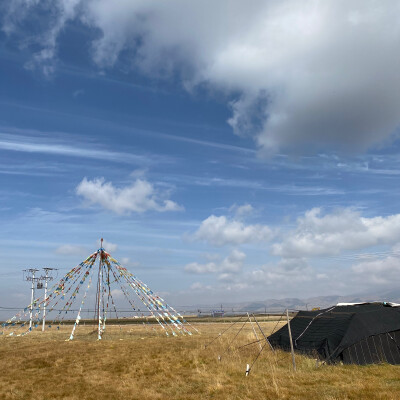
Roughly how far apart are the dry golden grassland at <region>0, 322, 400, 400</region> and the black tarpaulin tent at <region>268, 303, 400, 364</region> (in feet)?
3.20

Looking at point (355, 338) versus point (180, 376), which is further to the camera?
point (355, 338)

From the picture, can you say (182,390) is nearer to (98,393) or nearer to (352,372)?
(98,393)

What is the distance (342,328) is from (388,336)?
2.21m

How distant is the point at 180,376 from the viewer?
14680 millimetres

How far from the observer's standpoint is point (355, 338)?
651 inches

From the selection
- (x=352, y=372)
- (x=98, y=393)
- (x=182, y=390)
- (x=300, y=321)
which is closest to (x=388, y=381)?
(x=352, y=372)

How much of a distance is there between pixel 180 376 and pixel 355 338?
845 cm

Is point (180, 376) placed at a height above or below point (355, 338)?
below

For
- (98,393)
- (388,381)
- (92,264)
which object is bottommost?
(388,381)

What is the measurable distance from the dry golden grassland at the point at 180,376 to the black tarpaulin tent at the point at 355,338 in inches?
38.4

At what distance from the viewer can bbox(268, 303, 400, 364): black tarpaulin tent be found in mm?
16188

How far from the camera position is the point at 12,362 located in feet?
58.7

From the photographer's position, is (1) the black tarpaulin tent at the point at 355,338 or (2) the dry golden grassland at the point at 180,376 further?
(1) the black tarpaulin tent at the point at 355,338

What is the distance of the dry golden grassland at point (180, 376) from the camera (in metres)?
11.7
